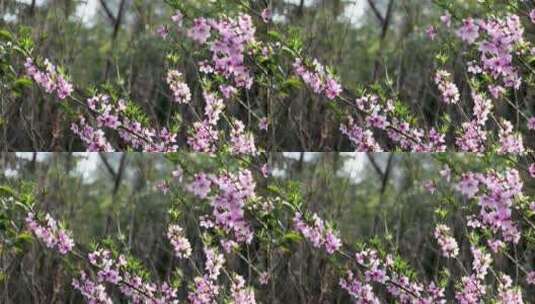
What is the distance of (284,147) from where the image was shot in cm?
313

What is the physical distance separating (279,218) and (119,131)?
0.67m

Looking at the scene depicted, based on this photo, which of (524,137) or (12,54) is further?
(524,137)

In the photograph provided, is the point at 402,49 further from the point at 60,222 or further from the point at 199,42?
the point at 60,222

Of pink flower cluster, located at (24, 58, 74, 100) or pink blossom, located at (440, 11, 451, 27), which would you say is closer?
pink flower cluster, located at (24, 58, 74, 100)

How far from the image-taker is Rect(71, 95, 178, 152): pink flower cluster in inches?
121

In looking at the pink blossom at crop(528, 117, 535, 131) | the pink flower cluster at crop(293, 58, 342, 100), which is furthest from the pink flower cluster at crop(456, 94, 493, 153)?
the pink flower cluster at crop(293, 58, 342, 100)

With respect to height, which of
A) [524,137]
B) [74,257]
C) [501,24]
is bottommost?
[74,257]

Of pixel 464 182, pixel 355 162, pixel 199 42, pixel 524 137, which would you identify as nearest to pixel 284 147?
pixel 355 162

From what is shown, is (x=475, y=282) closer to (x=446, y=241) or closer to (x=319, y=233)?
(x=446, y=241)

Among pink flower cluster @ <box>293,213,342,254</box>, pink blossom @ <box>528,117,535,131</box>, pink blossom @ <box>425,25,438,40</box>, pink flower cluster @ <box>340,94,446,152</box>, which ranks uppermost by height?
pink blossom @ <box>425,25,438,40</box>

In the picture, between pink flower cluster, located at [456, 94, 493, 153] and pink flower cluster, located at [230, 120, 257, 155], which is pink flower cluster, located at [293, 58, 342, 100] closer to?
pink flower cluster, located at [230, 120, 257, 155]

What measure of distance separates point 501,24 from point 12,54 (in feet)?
5.98

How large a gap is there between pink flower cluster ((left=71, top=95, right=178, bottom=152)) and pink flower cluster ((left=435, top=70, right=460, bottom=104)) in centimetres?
102

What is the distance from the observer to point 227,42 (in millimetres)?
3115
